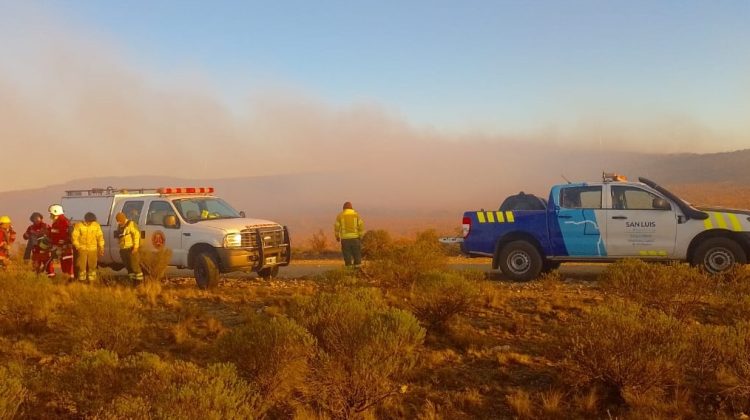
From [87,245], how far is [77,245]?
0.60 ft

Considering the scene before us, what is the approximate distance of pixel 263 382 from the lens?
493 centimetres

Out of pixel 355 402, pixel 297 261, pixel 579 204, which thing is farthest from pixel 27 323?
pixel 297 261

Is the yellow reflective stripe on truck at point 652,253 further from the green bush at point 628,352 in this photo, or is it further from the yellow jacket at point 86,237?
the yellow jacket at point 86,237

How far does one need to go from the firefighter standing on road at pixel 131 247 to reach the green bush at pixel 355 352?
632 centimetres

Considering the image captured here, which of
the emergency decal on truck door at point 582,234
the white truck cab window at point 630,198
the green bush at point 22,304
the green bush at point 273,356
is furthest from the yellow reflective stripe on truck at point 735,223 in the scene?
the green bush at point 22,304

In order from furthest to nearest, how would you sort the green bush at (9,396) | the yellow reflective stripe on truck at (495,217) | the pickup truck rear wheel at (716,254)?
the yellow reflective stripe on truck at (495,217) → the pickup truck rear wheel at (716,254) → the green bush at (9,396)

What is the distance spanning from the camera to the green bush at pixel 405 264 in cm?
970

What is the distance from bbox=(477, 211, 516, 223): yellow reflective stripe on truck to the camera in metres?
11.4

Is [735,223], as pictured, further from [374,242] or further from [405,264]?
[374,242]

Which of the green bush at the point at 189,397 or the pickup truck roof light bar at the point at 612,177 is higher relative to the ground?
the pickup truck roof light bar at the point at 612,177

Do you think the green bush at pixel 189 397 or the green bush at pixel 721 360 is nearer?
the green bush at pixel 189 397

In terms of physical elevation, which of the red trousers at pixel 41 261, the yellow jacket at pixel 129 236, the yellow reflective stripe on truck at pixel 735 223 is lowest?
the red trousers at pixel 41 261

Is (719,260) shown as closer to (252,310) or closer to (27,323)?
(252,310)

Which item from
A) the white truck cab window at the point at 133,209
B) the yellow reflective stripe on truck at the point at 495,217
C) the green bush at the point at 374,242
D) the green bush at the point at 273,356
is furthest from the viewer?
the green bush at the point at 374,242
